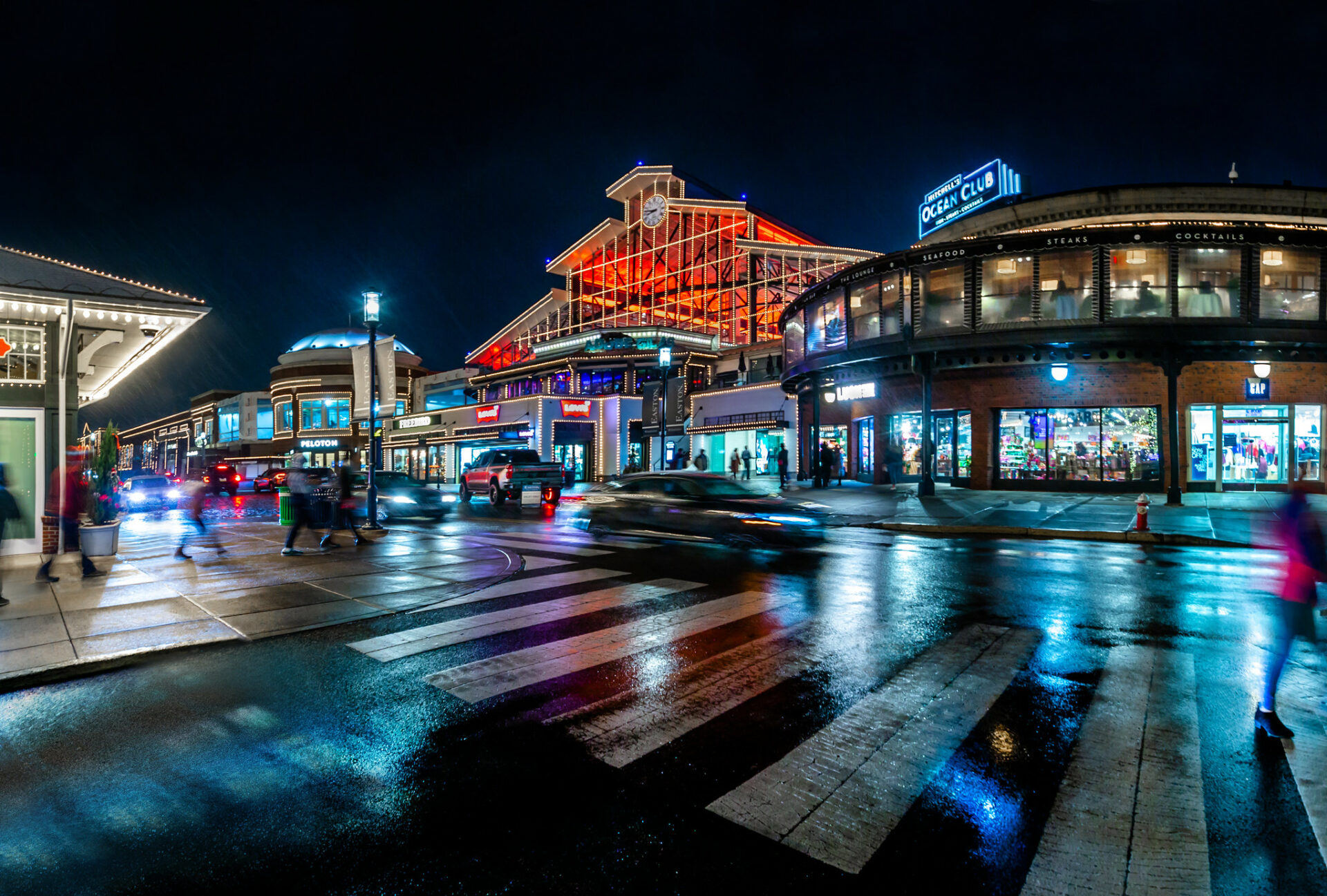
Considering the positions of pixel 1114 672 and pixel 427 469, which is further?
pixel 427 469

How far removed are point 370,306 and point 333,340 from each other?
62.5 metres

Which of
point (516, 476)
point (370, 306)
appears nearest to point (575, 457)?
point (516, 476)

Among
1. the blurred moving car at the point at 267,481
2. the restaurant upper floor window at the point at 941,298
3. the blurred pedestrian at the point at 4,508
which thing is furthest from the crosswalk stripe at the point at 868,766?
the blurred moving car at the point at 267,481

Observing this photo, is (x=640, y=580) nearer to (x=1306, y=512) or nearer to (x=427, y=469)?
(x=1306, y=512)

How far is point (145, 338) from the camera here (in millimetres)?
15125

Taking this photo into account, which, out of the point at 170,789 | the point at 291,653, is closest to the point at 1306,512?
the point at 170,789

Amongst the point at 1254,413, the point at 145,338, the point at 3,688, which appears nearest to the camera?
the point at 3,688

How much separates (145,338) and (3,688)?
12.2 meters

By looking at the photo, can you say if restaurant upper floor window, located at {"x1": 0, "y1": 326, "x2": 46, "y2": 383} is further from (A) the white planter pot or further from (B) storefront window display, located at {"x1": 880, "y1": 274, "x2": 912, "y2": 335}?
(B) storefront window display, located at {"x1": 880, "y1": 274, "x2": 912, "y2": 335}

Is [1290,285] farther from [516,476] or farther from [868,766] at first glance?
[868,766]

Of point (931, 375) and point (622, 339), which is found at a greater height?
point (622, 339)

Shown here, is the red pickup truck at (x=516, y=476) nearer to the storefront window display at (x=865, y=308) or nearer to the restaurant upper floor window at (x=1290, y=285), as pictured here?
the storefront window display at (x=865, y=308)

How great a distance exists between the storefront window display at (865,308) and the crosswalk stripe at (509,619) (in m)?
20.4

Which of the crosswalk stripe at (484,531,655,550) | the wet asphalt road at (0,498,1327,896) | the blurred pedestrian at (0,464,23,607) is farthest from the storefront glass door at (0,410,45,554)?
the wet asphalt road at (0,498,1327,896)
